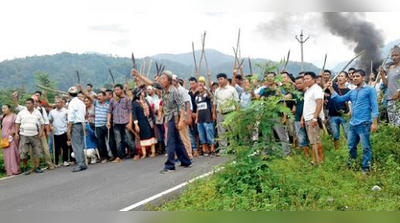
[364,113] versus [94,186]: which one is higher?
[364,113]

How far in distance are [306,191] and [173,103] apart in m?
3.07

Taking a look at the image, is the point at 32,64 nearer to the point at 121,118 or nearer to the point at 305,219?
the point at 121,118

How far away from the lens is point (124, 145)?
960 cm

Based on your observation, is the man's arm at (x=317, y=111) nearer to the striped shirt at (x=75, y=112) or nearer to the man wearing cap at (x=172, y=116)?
the man wearing cap at (x=172, y=116)

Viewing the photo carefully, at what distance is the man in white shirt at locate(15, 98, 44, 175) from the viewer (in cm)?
865

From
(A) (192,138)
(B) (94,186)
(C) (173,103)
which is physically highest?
(C) (173,103)

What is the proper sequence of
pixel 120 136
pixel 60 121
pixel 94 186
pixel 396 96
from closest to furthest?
1. pixel 94 186
2. pixel 396 96
3. pixel 120 136
4. pixel 60 121

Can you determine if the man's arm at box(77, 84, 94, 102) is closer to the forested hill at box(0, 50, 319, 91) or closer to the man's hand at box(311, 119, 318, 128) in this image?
the man's hand at box(311, 119, 318, 128)

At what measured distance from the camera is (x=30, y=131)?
8656 mm

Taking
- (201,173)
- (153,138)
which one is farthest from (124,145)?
(201,173)

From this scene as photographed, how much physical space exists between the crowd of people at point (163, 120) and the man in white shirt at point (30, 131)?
2cm

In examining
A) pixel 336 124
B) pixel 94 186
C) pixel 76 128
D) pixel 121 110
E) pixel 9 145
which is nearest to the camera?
pixel 94 186

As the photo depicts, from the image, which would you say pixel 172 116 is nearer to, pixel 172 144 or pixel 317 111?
pixel 172 144

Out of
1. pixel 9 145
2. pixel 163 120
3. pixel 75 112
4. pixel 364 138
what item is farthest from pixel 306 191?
pixel 9 145
